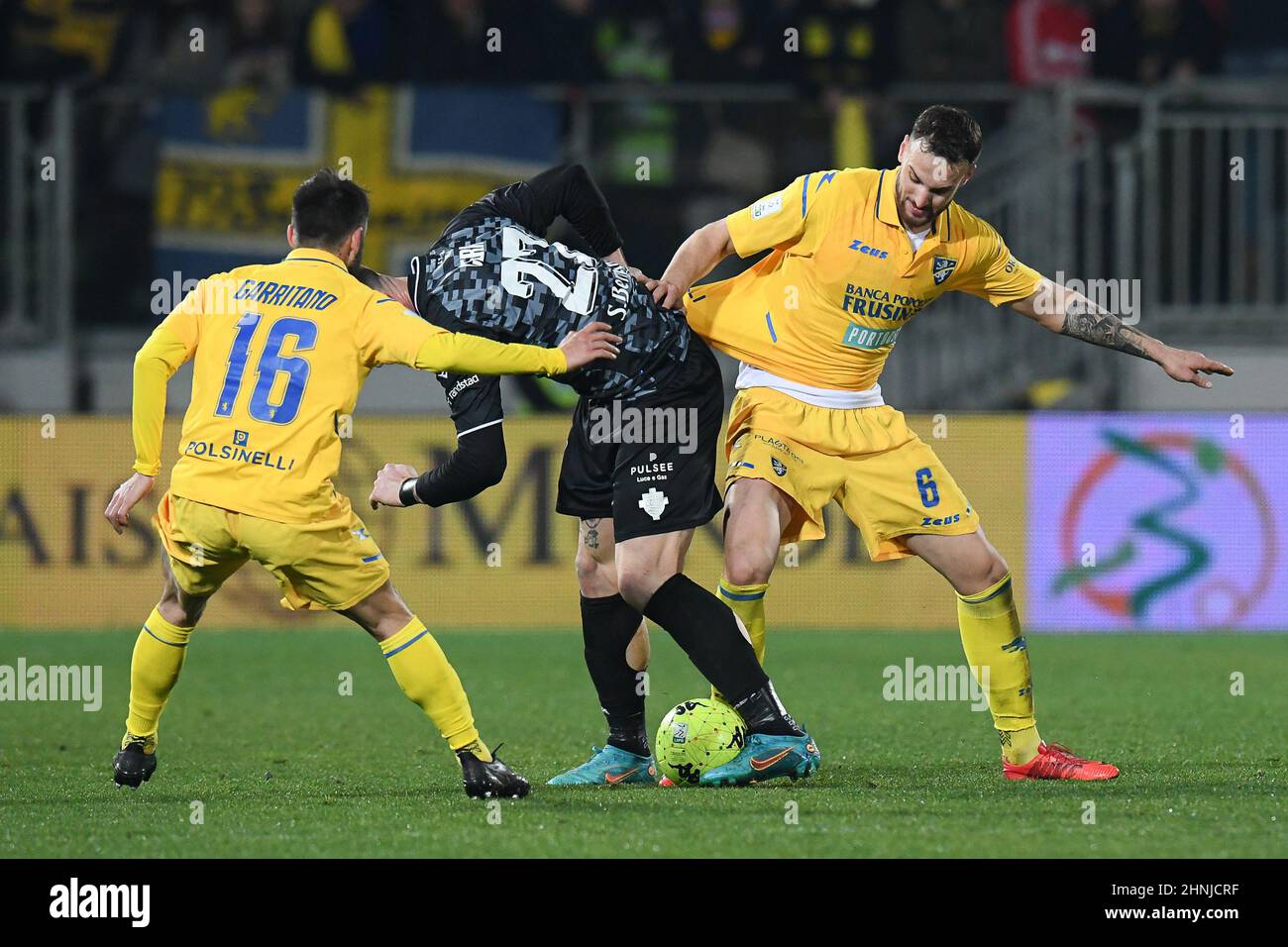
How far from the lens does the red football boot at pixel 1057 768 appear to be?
5574mm

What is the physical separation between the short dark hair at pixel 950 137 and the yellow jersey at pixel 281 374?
1.27 m

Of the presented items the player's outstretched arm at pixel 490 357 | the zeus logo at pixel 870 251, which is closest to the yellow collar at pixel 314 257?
the player's outstretched arm at pixel 490 357

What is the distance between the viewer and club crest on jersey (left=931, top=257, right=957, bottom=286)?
5777 mm

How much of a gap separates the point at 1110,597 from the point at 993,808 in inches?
234

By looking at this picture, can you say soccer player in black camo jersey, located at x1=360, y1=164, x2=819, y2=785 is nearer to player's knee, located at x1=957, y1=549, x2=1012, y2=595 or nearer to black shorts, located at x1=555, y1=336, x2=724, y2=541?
black shorts, located at x1=555, y1=336, x2=724, y2=541

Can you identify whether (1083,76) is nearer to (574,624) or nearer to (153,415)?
(574,624)

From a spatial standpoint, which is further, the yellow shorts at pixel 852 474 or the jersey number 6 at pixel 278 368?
the yellow shorts at pixel 852 474

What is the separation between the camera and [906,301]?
19.1 feet

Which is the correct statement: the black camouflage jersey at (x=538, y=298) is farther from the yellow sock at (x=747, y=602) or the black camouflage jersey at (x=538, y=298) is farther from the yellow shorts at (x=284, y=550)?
the yellow sock at (x=747, y=602)

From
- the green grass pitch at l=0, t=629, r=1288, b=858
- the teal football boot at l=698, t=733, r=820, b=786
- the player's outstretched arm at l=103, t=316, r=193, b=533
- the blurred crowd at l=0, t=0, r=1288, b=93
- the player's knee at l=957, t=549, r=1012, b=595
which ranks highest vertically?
the blurred crowd at l=0, t=0, r=1288, b=93

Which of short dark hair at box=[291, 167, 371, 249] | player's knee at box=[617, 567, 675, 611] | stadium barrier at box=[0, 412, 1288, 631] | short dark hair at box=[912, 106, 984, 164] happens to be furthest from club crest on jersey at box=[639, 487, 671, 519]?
stadium barrier at box=[0, 412, 1288, 631]

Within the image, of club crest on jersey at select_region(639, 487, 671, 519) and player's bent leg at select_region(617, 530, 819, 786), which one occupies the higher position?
club crest on jersey at select_region(639, 487, 671, 519)

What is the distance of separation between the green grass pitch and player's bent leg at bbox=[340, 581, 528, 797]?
80mm

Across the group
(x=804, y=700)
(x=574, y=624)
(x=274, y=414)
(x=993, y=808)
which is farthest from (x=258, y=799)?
(x=574, y=624)
